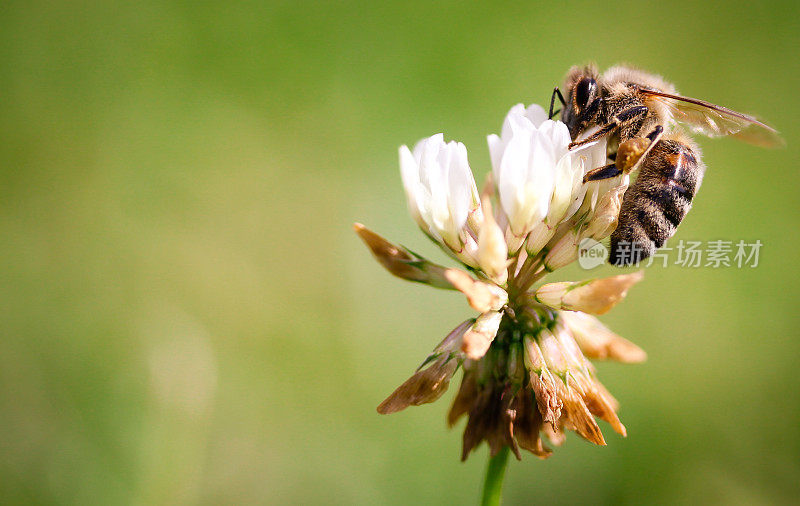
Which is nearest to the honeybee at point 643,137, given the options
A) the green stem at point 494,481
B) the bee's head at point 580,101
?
the bee's head at point 580,101

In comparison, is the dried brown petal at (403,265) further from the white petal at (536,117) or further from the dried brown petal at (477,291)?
the white petal at (536,117)

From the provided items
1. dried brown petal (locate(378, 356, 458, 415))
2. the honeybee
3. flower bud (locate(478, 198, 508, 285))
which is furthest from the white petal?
dried brown petal (locate(378, 356, 458, 415))

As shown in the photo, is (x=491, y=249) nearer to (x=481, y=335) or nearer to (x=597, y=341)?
(x=481, y=335)

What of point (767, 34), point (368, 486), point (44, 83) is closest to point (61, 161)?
point (44, 83)

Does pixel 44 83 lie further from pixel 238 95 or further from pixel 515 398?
pixel 515 398

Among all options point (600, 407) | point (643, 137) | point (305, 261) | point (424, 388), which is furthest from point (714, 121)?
point (305, 261)
